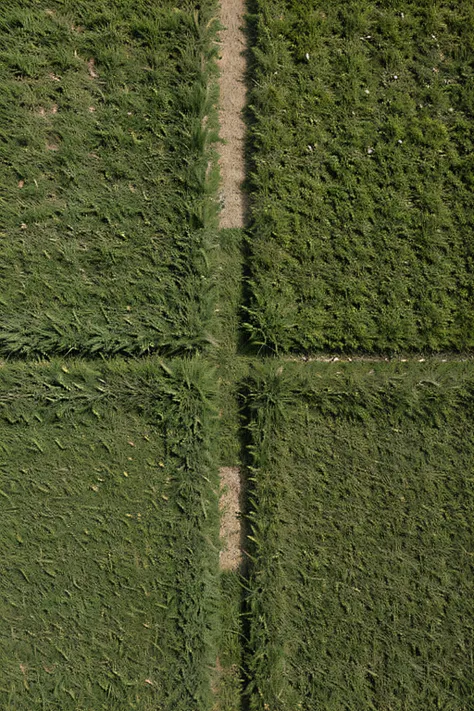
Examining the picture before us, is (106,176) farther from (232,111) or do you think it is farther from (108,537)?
(108,537)

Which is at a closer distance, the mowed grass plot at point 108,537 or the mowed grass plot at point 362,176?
the mowed grass plot at point 108,537

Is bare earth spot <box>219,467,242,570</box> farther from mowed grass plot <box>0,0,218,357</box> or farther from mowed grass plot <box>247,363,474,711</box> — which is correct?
mowed grass plot <box>0,0,218,357</box>

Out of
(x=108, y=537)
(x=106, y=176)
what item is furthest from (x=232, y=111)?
(x=108, y=537)

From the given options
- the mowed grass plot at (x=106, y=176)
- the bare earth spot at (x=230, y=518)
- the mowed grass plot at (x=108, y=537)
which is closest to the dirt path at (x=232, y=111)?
the mowed grass plot at (x=106, y=176)

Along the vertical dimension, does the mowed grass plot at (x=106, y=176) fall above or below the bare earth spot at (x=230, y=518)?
above

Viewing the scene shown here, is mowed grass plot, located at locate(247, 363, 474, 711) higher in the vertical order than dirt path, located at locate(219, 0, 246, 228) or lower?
lower

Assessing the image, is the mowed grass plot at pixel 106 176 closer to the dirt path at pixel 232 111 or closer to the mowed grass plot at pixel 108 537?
the dirt path at pixel 232 111

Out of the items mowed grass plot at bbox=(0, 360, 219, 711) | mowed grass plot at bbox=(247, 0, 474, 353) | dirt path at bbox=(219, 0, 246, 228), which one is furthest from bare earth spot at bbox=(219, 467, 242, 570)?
dirt path at bbox=(219, 0, 246, 228)
